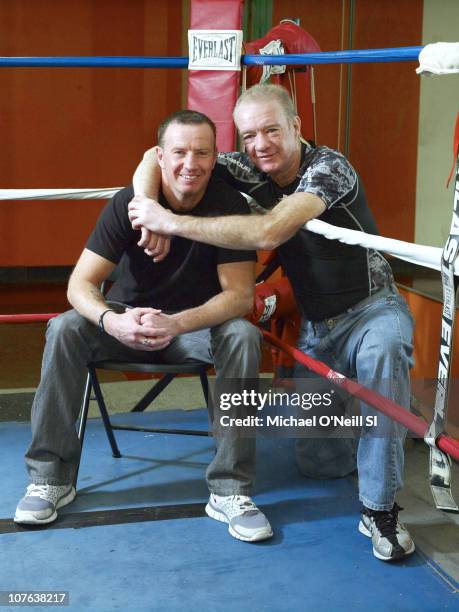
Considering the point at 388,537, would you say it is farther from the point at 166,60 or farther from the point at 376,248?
the point at 166,60

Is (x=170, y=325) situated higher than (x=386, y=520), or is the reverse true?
(x=170, y=325)

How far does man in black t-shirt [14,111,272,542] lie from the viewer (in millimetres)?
2139

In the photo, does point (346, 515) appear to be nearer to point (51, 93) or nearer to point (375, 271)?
point (375, 271)

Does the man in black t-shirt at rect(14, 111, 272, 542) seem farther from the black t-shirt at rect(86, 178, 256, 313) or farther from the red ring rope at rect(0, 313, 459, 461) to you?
the red ring rope at rect(0, 313, 459, 461)

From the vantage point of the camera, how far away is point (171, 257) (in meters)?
2.36

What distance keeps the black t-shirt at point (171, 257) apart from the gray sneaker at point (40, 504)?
0.56 m

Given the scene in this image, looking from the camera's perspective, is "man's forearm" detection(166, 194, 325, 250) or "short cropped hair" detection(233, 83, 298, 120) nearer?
"man's forearm" detection(166, 194, 325, 250)

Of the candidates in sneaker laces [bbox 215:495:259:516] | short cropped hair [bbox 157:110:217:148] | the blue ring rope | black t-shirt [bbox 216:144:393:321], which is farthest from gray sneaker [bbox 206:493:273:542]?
the blue ring rope

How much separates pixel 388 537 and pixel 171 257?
934 millimetres

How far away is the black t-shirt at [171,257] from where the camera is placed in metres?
2.31

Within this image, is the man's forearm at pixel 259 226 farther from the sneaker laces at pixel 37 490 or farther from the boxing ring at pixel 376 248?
the sneaker laces at pixel 37 490

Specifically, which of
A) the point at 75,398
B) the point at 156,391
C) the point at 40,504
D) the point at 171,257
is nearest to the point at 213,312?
the point at 171,257

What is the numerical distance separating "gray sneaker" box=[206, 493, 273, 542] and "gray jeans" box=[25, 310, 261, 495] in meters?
0.03

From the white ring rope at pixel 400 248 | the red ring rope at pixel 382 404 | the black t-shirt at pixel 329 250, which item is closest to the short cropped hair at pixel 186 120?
the black t-shirt at pixel 329 250
